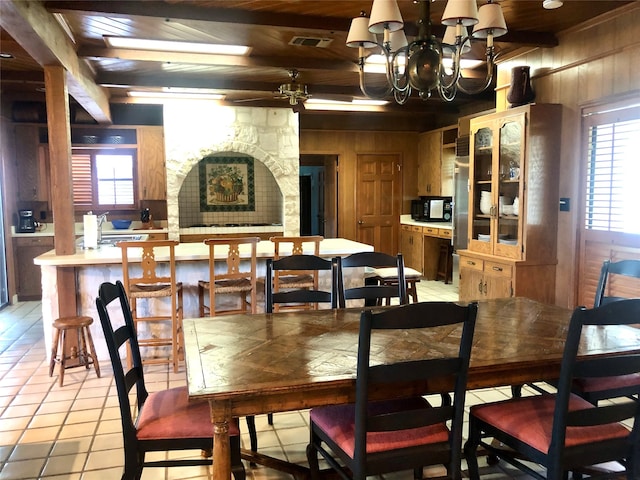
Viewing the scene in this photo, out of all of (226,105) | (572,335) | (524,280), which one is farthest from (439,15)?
(226,105)

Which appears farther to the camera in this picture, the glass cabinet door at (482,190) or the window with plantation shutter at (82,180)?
the window with plantation shutter at (82,180)

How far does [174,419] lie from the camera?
1.96m

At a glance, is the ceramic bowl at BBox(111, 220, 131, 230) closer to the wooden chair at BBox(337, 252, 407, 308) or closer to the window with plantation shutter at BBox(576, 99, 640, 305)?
the wooden chair at BBox(337, 252, 407, 308)

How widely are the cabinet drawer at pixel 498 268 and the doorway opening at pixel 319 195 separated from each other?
3.98 metres

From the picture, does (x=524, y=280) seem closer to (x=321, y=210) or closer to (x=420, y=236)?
(x=420, y=236)

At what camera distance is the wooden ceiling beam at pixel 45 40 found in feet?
8.97

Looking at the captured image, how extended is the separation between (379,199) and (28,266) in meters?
5.34

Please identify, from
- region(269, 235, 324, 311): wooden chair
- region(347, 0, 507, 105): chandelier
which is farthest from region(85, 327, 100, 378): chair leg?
region(347, 0, 507, 105): chandelier

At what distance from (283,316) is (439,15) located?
2598 mm

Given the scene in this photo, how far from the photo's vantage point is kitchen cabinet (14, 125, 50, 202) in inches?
263

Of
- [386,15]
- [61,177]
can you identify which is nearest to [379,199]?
[61,177]

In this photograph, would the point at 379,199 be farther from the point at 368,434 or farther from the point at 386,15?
the point at 368,434

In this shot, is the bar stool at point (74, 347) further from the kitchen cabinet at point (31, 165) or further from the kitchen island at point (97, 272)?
the kitchen cabinet at point (31, 165)

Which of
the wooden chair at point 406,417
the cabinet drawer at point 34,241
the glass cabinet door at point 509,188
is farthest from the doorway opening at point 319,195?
the wooden chair at point 406,417
